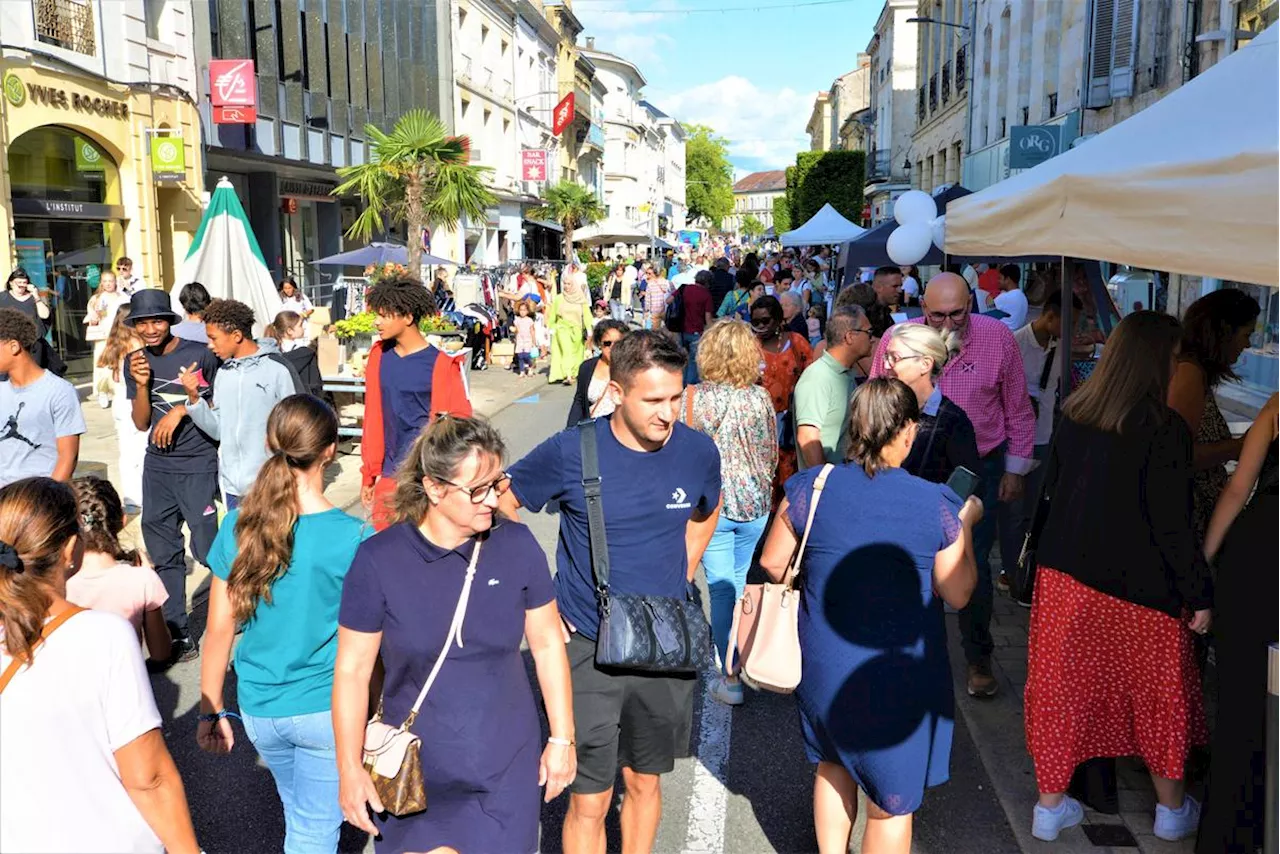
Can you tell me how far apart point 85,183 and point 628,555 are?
16314 millimetres

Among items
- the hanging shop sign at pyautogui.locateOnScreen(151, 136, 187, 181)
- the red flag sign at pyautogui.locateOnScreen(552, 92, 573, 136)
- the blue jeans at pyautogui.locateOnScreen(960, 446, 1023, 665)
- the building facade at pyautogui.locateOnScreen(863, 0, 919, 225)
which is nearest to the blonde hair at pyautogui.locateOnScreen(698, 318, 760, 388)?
the blue jeans at pyautogui.locateOnScreen(960, 446, 1023, 665)

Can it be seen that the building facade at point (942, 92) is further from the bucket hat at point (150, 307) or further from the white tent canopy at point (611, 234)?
the bucket hat at point (150, 307)

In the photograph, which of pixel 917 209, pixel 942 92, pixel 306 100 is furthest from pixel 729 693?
pixel 942 92

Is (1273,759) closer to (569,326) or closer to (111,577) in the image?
(111,577)

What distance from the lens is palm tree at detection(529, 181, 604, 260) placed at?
154 ft

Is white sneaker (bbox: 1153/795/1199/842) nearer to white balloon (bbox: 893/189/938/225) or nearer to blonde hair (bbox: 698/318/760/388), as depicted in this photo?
blonde hair (bbox: 698/318/760/388)

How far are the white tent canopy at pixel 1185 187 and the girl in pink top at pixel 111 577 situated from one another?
11.8 feet

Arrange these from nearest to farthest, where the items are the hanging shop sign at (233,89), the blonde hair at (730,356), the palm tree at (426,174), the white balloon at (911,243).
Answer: the blonde hair at (730,356)
the white balloon at (911,243)
the palm tree at (426,174)
the hanging shop sign at (233,89)

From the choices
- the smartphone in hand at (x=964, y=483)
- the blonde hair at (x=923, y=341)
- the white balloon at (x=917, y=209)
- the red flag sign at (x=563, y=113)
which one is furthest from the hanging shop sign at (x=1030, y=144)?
the red flag sign at (x=563, y=113)

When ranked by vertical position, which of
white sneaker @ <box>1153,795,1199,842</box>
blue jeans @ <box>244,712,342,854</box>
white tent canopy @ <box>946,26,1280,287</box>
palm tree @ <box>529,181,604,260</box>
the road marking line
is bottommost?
the road marking line

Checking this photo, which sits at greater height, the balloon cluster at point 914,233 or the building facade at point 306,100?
the building facade at point 306,100

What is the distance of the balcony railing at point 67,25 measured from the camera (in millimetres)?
14836

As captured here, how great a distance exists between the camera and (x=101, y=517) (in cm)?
398

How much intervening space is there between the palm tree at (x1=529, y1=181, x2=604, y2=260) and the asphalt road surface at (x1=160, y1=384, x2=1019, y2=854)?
42.2 metres
